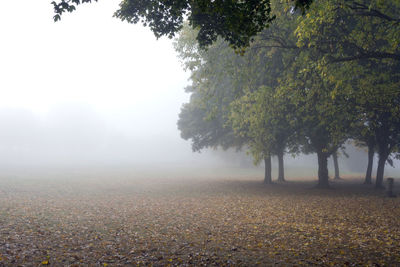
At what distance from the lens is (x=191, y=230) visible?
427 inches

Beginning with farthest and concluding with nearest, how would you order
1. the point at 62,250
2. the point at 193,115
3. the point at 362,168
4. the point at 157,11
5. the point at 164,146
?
the point at 164,146 → the point at 362,168 → the point at 193,115 → the point at 157,11 → the point at 62,250

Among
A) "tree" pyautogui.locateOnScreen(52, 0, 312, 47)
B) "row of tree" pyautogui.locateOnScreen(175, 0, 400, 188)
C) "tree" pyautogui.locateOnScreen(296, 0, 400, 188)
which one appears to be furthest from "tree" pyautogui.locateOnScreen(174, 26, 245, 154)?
"tree" pyautogui.locateOnScreen(52, 0, 312, 47)

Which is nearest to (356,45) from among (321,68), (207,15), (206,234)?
(321,68)

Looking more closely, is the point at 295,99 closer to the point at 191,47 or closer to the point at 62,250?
the point at 191,47

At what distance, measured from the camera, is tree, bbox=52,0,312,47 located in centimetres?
747

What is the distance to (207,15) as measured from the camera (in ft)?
29.5

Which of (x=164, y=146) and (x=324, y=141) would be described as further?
(x=164, y=146)

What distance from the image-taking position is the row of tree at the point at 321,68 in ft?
41.4

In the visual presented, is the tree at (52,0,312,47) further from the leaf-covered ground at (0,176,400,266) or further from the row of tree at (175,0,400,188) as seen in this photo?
the leaf-covered ground at (0,176,400,266)


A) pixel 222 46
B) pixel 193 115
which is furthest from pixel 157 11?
pixel 193 115

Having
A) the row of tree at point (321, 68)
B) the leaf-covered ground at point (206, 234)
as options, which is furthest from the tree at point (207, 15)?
the leaf-covered ground at point (206, 234)

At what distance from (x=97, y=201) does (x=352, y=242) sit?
15927 millimetres

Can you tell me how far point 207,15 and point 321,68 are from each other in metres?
6.10

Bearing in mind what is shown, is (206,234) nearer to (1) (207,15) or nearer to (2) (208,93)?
(1) (207,15)
